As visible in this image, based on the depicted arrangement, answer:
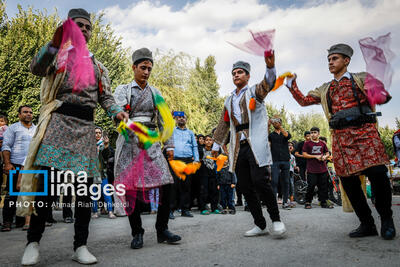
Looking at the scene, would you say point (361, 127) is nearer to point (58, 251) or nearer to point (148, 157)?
point (148, 157)

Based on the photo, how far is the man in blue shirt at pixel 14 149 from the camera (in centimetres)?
511

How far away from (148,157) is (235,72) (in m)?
1.64

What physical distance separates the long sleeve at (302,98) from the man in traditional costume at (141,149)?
1708 mm

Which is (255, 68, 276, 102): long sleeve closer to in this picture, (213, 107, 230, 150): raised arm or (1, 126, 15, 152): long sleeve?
(213, 107, 230, 150): raised arm

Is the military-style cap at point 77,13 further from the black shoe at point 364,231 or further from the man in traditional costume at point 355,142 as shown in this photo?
the black shoe at point 364,231

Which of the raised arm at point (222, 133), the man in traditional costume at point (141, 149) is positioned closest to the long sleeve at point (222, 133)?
the raised arm at point (222, 133)

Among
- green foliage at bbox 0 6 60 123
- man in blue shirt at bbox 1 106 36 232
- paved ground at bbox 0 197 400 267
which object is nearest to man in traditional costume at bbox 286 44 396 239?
paved ground at bbox 0 197 400 267

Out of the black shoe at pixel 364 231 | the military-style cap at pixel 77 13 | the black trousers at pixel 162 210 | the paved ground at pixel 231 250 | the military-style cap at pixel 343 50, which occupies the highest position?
the military-style cap at pixel 77 13

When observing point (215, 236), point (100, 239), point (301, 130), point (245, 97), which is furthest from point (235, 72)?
point (301, 130)

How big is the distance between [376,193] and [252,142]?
4.73 ft

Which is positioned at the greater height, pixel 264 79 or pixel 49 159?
pixel 264 79

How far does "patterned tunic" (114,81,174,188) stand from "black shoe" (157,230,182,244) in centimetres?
57

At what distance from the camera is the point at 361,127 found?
3.37 meters

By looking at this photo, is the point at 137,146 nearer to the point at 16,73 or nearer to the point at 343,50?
the point at 343,50
